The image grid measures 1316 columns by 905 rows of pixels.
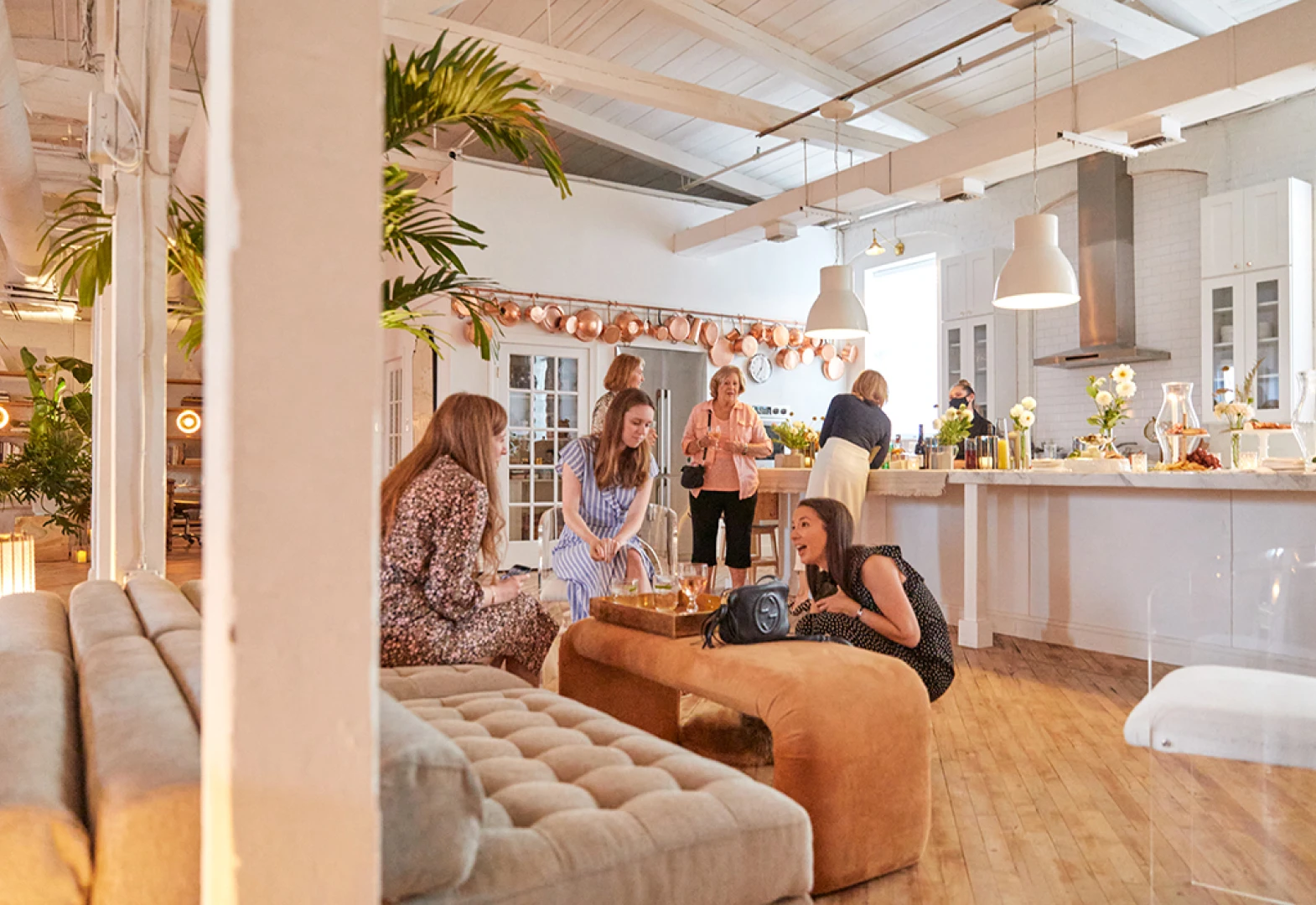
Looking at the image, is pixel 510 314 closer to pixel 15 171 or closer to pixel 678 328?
pixel 678 328

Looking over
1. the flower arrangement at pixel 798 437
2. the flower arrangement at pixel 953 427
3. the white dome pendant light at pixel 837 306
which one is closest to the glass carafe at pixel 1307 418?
the flower arrangement at pixel 953 427

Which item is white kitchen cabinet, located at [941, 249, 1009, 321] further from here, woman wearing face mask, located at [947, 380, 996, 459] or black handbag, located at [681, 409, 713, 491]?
black handbag, located at [681, 409, 713, 491]

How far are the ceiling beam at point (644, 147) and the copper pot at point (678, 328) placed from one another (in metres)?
1.38

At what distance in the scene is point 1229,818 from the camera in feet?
6.86

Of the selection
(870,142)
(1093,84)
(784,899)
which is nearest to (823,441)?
(1093,84)

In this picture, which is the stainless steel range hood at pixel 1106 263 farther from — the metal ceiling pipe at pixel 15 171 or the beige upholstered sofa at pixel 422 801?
the metal ceiling pipe at pixel 15 171

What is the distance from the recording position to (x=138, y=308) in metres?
3.44

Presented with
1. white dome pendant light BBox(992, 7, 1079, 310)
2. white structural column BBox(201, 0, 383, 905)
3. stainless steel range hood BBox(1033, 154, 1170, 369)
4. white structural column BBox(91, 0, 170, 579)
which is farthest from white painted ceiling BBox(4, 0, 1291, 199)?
white structural column BBox(201, 0, 383, 905)

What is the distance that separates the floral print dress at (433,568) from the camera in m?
2.64

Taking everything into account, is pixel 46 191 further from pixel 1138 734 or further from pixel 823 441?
pixel 1138 734

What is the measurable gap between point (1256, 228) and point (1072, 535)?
3.26 meters

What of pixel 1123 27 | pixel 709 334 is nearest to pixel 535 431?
pixel 709 334

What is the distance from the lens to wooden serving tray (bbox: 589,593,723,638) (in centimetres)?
272

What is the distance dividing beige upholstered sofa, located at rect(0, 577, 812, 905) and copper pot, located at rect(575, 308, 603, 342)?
21.4 feet
